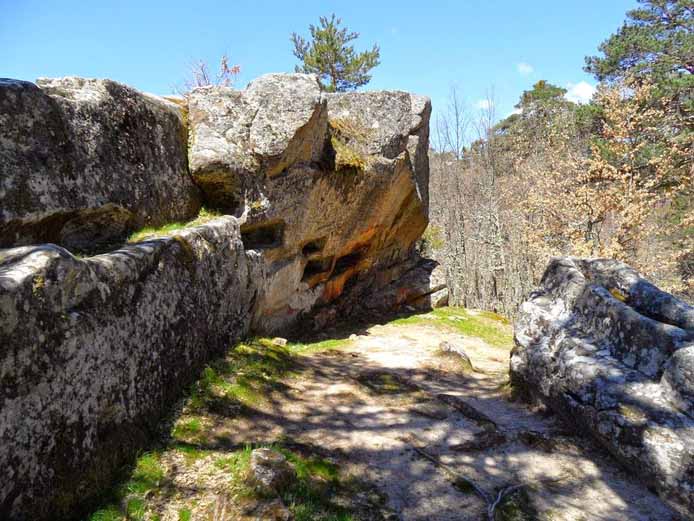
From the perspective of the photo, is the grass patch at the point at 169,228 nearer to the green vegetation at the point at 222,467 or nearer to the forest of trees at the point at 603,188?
the green vegetation at the point at 222,467

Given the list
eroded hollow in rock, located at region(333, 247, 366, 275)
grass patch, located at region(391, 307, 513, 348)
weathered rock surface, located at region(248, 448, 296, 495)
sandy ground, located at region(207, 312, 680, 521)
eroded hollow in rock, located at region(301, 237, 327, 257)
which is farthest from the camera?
eroded hollow in rock, located at region(333, 247, 366, 275)

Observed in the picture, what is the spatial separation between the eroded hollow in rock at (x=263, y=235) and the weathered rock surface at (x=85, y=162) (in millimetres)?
1953

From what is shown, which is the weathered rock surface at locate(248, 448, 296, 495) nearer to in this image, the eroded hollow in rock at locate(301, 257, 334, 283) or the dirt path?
the dirt path

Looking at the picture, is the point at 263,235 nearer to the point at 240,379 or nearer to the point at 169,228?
the point at 169,228

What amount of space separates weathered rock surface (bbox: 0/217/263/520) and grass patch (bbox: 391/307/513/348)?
10692 mm

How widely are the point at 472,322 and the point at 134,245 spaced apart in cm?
1346

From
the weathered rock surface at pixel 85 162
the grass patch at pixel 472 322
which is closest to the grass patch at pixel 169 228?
the weathered rock surface at pixel 85 162

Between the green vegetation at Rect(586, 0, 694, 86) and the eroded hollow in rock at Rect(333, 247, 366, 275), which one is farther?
the green vegetation at Rect(586, 0, 694, 86)

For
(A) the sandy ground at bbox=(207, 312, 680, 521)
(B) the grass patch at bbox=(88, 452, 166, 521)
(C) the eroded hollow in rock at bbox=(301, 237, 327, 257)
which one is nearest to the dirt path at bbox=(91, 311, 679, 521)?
(A) the sandy ground at bbox=(207, 312, 680, 521)

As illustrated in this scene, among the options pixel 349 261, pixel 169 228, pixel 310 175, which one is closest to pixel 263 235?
pixel 310 175

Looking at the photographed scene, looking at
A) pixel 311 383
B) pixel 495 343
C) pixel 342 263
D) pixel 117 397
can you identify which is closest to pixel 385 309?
pixel 342 263

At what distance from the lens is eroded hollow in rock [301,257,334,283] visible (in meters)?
12.8

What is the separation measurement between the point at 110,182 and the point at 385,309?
12.0 m

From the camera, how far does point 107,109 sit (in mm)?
5891
